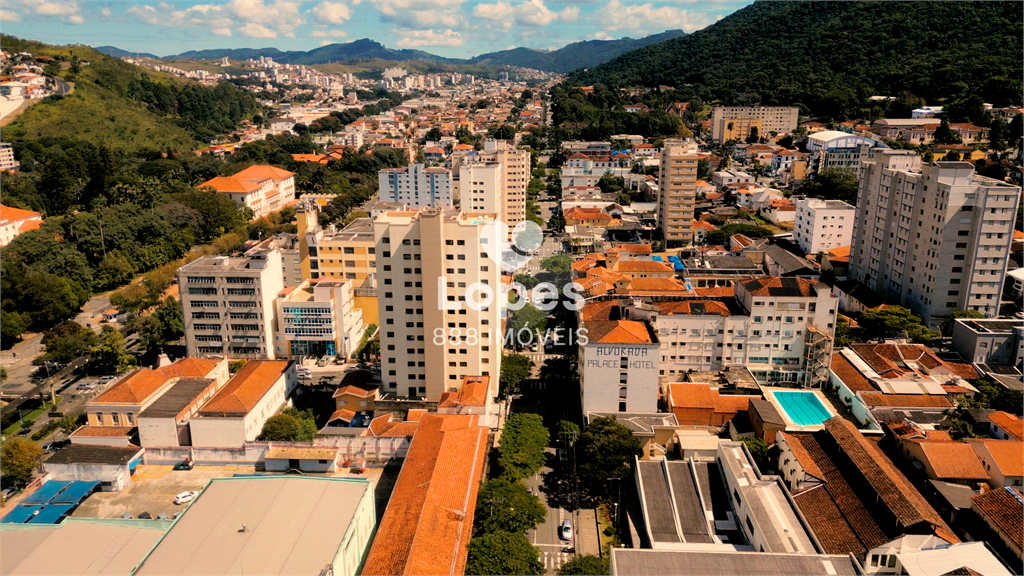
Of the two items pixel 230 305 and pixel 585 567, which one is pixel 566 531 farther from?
pixel 230 305

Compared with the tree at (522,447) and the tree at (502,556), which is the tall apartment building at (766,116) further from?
the tree at (502,556)

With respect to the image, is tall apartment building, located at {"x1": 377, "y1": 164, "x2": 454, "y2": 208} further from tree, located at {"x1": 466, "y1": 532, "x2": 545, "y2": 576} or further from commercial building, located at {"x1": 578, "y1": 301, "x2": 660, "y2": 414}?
tree, located at {"x1": 466, "y1": 532, "x2": 545, "y2": 576}

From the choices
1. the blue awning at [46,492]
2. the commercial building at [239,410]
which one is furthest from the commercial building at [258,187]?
the blue awning at [46,492]

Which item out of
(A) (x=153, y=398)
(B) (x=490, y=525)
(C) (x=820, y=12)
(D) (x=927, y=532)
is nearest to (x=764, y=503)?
(D) (x=927, y=532)

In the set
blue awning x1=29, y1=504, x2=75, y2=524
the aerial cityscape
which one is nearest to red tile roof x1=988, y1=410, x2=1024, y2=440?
the aerial cityscape

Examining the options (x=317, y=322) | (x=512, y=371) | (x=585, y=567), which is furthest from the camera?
(x=317, y=322)

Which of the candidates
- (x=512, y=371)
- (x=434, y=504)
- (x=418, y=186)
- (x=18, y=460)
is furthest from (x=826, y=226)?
(x=18, y=460)

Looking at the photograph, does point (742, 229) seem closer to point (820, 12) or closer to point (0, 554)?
point (0, 554)
